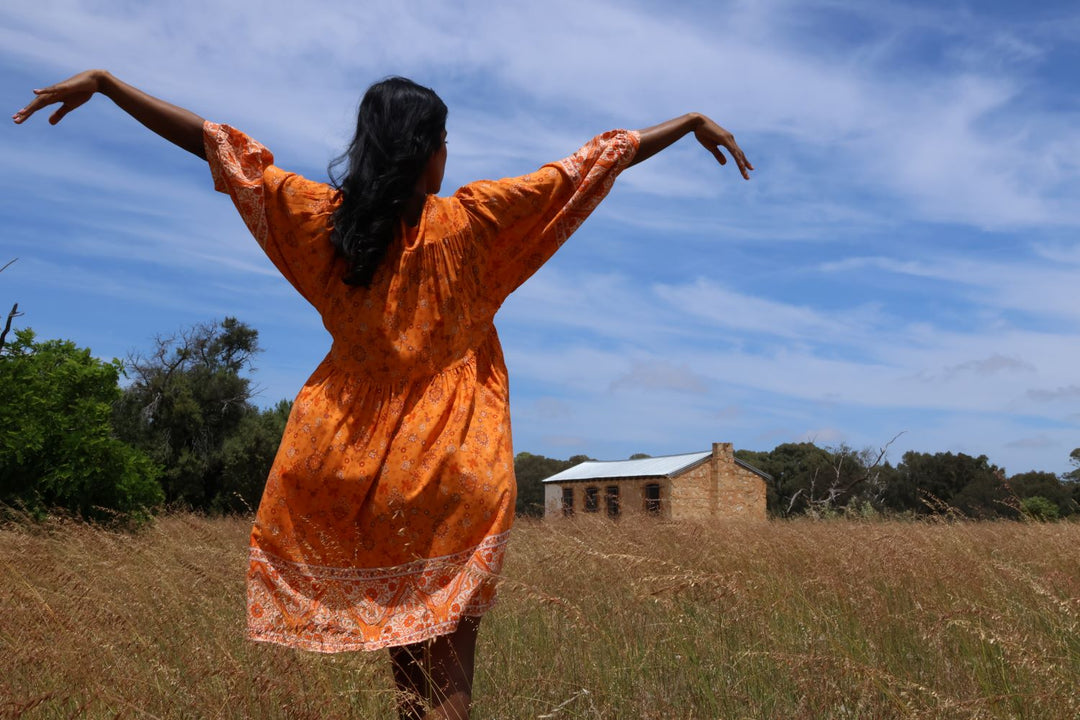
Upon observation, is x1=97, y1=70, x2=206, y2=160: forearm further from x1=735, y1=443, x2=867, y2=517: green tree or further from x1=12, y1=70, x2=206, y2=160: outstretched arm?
x1=735, y1=443, x2=867, y2=517: green tree

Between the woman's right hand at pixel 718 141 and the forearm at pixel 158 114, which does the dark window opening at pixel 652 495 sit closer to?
the woman's right hand at pixel 718 141

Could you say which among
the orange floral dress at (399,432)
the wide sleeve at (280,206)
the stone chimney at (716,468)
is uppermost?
the stone chimney at (716,468)

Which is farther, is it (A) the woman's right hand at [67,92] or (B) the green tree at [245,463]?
(B) the green tree at [245,463]

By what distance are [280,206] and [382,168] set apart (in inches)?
15.2

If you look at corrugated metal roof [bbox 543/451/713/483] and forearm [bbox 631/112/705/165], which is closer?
forearm [bbox 631/112/705/165]

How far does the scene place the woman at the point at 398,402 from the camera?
2369 mm

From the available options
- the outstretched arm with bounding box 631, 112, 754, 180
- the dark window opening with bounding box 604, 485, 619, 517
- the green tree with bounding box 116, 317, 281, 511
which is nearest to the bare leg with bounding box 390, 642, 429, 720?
the outstretched arm with bounding box 631, 112, 754, 180

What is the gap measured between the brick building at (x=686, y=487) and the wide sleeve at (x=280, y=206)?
97.1 ft

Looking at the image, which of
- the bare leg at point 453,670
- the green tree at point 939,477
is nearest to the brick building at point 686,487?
the green tree at point 939,477

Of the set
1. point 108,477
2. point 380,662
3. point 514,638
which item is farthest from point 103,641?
point 108,477

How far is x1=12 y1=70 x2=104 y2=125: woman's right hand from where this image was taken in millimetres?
2654

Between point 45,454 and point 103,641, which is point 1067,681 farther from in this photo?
point 45,454

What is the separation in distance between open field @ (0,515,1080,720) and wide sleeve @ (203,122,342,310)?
1.09 metres

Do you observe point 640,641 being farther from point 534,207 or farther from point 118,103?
point 118,103
